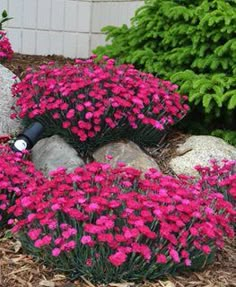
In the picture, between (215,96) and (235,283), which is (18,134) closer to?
(215,96)

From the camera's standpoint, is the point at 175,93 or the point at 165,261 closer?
the point at 165,261

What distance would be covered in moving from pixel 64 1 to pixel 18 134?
3.84 metres

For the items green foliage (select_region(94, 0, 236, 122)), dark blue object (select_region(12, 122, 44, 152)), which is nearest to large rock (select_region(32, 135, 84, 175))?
dark blue object (select_region(12, 122, 44, 152))

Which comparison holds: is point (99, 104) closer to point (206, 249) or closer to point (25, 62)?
point (206, 249)

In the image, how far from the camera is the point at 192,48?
5594 mm

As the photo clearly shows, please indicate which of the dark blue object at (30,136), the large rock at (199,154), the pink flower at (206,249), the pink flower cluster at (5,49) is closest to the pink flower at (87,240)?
the pink flower at (206,249)

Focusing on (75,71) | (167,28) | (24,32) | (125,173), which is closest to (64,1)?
(24,32)

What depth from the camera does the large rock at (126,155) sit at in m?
4.86

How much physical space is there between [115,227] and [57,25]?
6.07 m

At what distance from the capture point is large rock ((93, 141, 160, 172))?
4.86 meters

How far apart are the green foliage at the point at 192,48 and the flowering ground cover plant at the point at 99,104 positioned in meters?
0.26

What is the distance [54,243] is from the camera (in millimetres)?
3371

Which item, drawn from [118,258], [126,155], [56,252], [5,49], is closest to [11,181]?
[56,252]

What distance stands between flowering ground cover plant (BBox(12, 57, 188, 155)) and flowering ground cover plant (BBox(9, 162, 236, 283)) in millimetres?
1347
